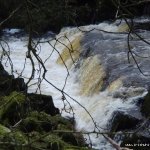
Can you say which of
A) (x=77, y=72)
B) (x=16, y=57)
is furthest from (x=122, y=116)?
(x=16, y=57)

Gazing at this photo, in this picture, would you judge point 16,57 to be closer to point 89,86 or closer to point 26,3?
point 89,86

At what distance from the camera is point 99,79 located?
9055mm

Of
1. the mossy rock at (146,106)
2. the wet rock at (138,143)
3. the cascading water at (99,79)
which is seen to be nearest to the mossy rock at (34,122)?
the wet rock at (138,143)

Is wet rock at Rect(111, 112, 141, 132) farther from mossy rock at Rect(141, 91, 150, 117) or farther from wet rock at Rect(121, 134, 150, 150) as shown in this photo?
wet rock at Rect(121, 134, 150, 150)

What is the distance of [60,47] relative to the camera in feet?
43.8

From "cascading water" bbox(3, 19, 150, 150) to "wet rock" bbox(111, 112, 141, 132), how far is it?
25cm

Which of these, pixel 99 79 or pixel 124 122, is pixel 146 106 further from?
pixel 99 79

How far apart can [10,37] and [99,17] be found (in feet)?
9.80

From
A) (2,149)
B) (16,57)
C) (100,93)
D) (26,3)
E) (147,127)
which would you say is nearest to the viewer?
(26,3)

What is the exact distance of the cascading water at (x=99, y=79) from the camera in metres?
7.41

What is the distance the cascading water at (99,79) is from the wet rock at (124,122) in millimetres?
248

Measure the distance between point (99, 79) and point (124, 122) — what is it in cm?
265

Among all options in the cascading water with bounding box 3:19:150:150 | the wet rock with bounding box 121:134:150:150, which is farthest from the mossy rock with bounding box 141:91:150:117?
the wet rock with bounding box 121:134:150:150

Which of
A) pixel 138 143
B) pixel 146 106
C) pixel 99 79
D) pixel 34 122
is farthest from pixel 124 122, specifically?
pixel 34 122
